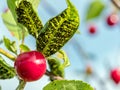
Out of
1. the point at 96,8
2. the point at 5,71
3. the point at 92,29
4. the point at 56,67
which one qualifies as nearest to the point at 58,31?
the point at 5,71

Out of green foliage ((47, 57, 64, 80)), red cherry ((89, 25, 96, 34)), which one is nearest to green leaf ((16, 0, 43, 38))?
green foliage ((47, 57, 64, 80))

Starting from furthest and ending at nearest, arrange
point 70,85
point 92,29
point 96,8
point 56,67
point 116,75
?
point 92,29 → point 96,8 → point 116,75 → point 56,67 → point 70,85

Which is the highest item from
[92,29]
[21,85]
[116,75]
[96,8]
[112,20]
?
[21,85]

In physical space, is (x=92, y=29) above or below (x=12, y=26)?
below

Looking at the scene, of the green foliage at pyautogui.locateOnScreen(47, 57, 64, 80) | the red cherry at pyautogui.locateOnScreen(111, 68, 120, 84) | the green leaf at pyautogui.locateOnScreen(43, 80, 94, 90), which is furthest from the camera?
the red cherry at pyautogui.locateOnScreen(111, 68, 120, 84)

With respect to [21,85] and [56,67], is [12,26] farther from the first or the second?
[21,85]

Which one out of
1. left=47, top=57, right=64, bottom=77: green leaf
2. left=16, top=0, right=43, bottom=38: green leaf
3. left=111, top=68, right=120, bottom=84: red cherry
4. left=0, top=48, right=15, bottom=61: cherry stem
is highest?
left=16, top=0, right=43, bottom=38: green leaf

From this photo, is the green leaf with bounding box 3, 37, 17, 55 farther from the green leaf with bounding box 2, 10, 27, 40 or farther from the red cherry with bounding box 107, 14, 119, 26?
the red cherry with bounding box 107, 14, 119, 26

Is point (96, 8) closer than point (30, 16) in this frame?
No
